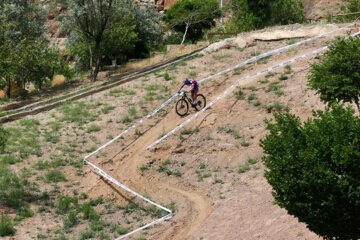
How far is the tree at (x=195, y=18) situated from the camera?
165ft

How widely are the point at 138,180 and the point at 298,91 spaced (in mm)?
7679

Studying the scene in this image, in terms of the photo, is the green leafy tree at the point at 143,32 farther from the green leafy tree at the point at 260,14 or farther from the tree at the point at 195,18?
the green leafy tree at the point at 260,14

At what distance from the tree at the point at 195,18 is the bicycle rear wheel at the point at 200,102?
27.3 metres

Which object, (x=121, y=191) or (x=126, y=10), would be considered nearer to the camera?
(x=121, y=191)

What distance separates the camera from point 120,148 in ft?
65.8

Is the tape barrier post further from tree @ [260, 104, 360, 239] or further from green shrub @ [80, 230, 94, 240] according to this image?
tree @ [260, 104, 360, 239]

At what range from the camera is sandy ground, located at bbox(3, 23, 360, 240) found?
13328 millimetres

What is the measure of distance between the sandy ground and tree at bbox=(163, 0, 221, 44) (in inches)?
979

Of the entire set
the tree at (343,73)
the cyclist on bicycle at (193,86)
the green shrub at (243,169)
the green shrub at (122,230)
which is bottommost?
the green shrub at (122,230)

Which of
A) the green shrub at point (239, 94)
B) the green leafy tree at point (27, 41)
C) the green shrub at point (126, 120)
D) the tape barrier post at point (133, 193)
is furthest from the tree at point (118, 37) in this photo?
the tape barrier post at point (133, 193)

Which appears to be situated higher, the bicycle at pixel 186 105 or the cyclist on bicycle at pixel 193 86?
the cyclist on bicycle at pixel 193 86

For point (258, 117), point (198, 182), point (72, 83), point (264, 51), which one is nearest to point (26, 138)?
point (198, 182)

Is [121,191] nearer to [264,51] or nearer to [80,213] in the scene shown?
[80,213]

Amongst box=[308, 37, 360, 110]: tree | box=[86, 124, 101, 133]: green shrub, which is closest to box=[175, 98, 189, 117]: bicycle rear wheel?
box=[86, 124, 101, 133]: green shrub
